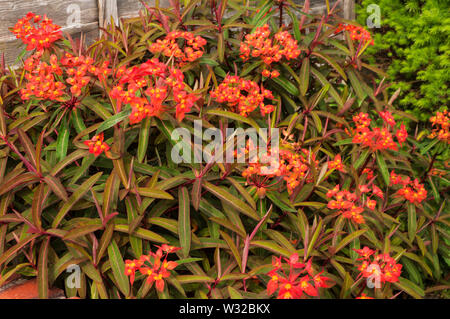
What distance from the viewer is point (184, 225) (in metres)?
1.64

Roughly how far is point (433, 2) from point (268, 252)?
2.51 m

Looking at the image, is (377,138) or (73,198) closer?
(73,198)

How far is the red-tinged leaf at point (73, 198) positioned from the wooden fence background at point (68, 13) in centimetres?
182

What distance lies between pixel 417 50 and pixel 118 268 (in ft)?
9.43

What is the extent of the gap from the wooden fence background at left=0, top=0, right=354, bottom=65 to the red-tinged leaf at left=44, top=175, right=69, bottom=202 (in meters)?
1.75

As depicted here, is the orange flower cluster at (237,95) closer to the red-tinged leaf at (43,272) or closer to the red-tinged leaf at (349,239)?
the red-tinged leaf at (349,239)

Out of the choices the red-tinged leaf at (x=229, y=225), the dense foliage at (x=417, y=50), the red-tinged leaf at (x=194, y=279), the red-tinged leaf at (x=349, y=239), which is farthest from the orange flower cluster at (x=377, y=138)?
the dense foliage at (x=417, y=50)

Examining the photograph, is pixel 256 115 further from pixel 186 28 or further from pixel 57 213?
pixel 57 213

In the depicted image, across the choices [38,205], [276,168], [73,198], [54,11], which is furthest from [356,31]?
[54,11]

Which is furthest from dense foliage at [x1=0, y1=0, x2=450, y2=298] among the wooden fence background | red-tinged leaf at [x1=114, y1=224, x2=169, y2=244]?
the wooden fence background

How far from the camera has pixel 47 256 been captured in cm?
164

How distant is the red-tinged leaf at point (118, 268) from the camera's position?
5.13 feet

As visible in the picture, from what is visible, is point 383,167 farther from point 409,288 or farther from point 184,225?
point 184,225
